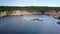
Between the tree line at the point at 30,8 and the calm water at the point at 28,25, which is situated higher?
the tree line at the point at 30,8

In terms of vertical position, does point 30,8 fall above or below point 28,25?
above

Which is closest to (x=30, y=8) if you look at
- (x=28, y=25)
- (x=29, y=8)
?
(x=29, y=8)

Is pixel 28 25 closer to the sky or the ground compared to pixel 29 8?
closer to the ground

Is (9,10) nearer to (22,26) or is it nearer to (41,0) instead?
(22,26)

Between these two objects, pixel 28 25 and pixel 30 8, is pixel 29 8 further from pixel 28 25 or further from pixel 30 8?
pixel 28 25

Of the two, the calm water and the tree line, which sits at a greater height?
the tree line

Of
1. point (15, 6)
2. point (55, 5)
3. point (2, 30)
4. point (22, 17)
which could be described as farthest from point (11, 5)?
point (55, 5)

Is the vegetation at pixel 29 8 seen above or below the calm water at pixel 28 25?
above

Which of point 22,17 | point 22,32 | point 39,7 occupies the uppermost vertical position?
point 39,7
